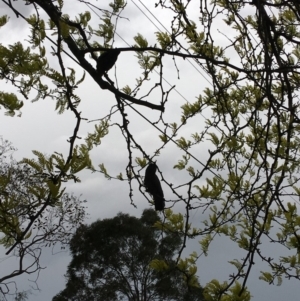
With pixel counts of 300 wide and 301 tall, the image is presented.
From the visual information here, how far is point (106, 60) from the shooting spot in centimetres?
105

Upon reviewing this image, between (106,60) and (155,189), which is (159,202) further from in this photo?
(106,60)

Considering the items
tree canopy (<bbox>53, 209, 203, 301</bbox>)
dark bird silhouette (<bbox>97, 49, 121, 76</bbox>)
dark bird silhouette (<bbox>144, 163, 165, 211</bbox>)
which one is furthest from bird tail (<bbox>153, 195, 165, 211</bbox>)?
tree canopy (<bbox>53, 209, 203, 301</bbox>)

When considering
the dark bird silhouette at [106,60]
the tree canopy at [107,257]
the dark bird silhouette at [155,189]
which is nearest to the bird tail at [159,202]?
the dark bird silhouette at [155,189]

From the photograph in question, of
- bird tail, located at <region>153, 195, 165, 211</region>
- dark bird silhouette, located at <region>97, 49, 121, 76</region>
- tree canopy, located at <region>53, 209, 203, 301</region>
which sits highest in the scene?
tree canopy, located at <region>53, 209, 203, 301</region>

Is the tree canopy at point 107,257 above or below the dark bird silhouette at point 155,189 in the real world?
above

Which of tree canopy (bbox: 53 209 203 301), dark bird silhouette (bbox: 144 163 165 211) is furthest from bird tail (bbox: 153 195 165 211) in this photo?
tree canopy (bbox: 53 209 203 301)

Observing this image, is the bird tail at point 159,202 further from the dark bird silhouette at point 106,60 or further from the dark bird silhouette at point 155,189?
the dark bird silhouette at point 106,60

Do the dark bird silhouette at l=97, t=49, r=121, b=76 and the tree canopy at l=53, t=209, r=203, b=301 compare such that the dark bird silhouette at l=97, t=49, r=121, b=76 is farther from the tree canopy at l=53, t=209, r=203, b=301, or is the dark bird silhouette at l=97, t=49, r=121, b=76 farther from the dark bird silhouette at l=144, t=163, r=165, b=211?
the tree canopy at l=53, t=209, r=203, b=301

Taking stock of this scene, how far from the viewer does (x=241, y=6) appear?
54.3 inches

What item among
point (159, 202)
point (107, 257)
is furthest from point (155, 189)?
point (107, 257)

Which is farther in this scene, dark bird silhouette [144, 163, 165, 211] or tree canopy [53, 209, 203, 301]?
tree canopy [53, 209, 203, 301]

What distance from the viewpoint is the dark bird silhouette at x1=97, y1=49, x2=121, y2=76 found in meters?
1.04

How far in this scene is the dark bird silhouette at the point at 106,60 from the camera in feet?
3.41

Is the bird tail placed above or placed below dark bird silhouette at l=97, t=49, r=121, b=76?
below
